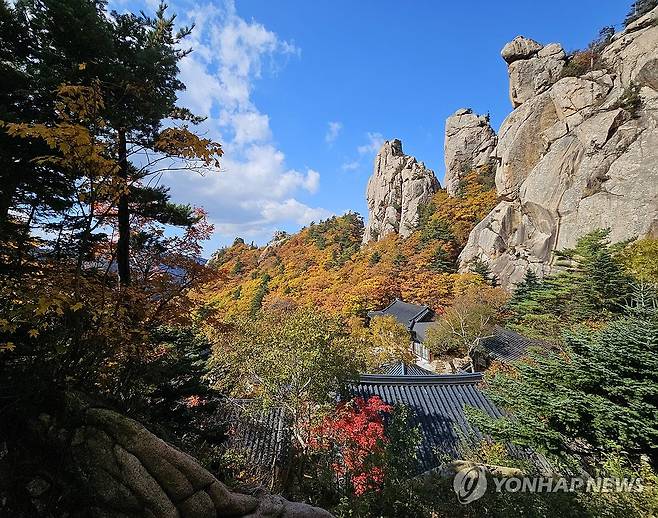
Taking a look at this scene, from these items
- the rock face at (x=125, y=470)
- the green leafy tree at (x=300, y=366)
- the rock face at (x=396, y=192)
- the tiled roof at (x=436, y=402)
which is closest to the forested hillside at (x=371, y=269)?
the rock face at (x=396, y=192)

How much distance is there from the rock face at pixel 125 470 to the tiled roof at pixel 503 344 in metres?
21.0

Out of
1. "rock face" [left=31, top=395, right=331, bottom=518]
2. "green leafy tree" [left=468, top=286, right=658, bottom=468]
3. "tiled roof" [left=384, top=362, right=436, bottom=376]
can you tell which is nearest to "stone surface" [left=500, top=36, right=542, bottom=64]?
"tiled roof" [left=384, top=362, right=436, bottom=376]

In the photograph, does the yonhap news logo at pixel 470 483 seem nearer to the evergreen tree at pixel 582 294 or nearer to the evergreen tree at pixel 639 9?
the evergreen tree at pixel 582 294

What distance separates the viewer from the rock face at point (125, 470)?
331cm

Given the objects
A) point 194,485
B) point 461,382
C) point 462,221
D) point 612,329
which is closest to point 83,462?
point 194,485

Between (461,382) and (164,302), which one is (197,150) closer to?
(164,302)

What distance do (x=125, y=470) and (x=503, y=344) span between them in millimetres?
23116

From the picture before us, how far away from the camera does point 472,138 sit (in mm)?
52781

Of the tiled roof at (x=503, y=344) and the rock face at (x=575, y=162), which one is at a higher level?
the rock face at (x=575, y=162)

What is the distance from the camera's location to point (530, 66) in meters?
A: 37.6

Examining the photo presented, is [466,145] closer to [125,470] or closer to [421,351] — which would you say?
[421,351]

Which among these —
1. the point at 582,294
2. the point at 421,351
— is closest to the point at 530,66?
the point at 582,294

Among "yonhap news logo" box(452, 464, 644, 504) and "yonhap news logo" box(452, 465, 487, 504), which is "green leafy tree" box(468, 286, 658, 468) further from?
"yonhap news logo" box(452, 465, 487, 504)

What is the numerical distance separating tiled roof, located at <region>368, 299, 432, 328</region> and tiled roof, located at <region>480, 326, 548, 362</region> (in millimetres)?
6437
